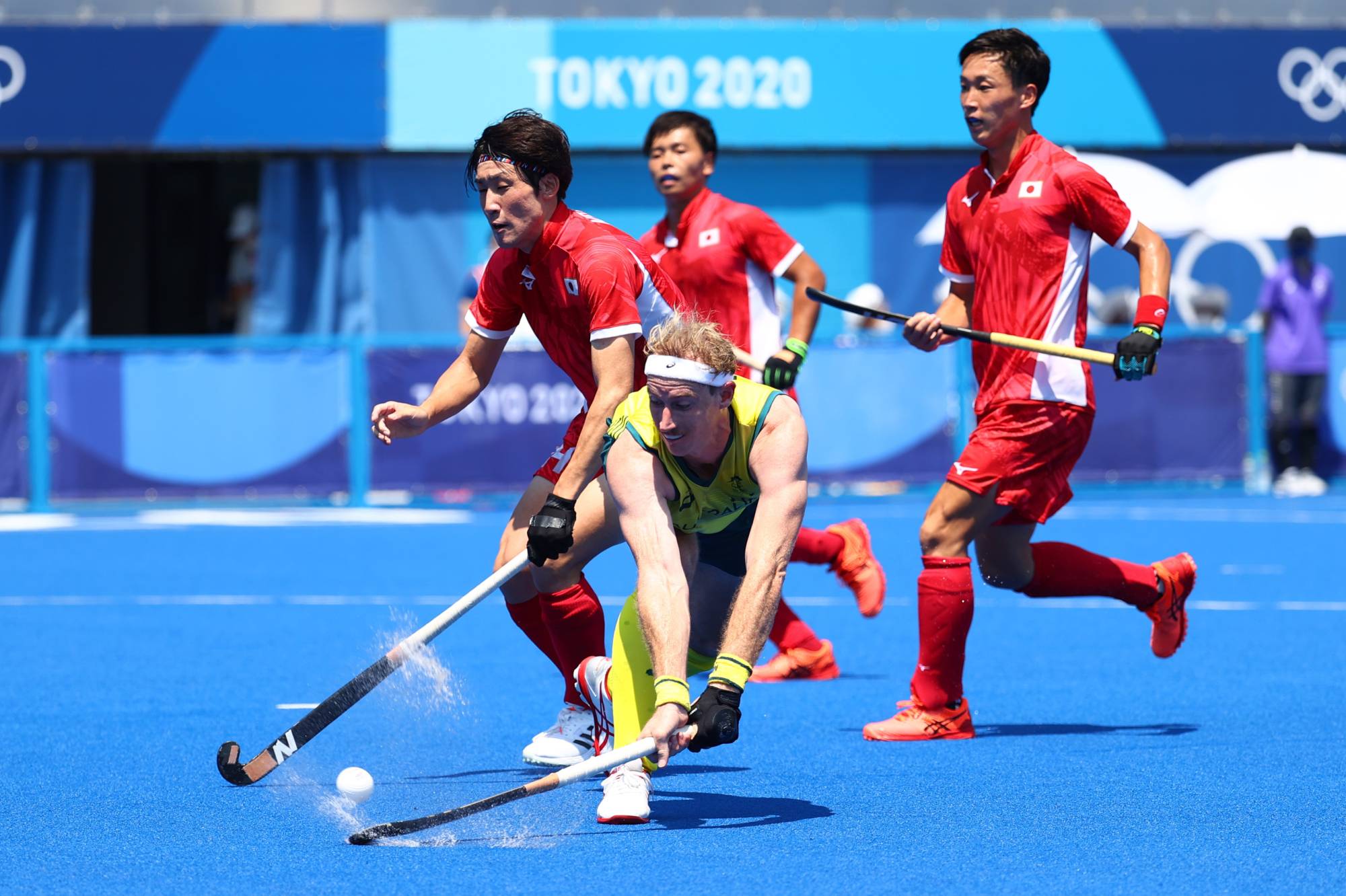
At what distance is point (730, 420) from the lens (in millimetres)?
5098

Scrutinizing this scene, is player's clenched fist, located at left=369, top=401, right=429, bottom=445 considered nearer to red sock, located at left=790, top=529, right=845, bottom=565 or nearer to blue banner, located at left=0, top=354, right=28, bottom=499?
red sock, located at left=790, top=529, right=845, bottom=565

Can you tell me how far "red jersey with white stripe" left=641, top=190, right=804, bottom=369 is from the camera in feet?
26.1

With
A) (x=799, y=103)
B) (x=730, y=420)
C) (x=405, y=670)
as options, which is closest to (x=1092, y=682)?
(x=405, y=670)

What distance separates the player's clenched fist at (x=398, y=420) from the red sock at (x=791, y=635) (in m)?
2.25

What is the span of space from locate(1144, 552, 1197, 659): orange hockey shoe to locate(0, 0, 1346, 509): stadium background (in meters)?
8.74

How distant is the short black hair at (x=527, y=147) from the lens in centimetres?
548

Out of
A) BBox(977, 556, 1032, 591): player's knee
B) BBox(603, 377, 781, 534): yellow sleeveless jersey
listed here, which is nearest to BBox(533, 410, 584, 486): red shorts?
BBox(603, 377, 781, 534): yellow sleeveless jersey

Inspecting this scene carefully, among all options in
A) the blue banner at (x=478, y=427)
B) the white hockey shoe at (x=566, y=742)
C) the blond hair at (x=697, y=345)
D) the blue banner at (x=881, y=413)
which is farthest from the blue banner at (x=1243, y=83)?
the blond hair at (x=697, y=345)

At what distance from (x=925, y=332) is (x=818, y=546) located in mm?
1774

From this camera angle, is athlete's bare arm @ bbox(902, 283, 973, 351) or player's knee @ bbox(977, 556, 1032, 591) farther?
player's knee @ bbox(977, 556, 1032, 591)

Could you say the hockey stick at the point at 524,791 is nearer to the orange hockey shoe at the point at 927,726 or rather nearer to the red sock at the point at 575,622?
the red sock at the point at 575,622

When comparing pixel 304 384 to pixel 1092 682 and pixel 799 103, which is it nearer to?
pixel 799 103

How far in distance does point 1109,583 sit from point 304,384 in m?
9.17

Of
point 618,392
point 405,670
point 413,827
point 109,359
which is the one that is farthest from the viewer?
point 109,359
